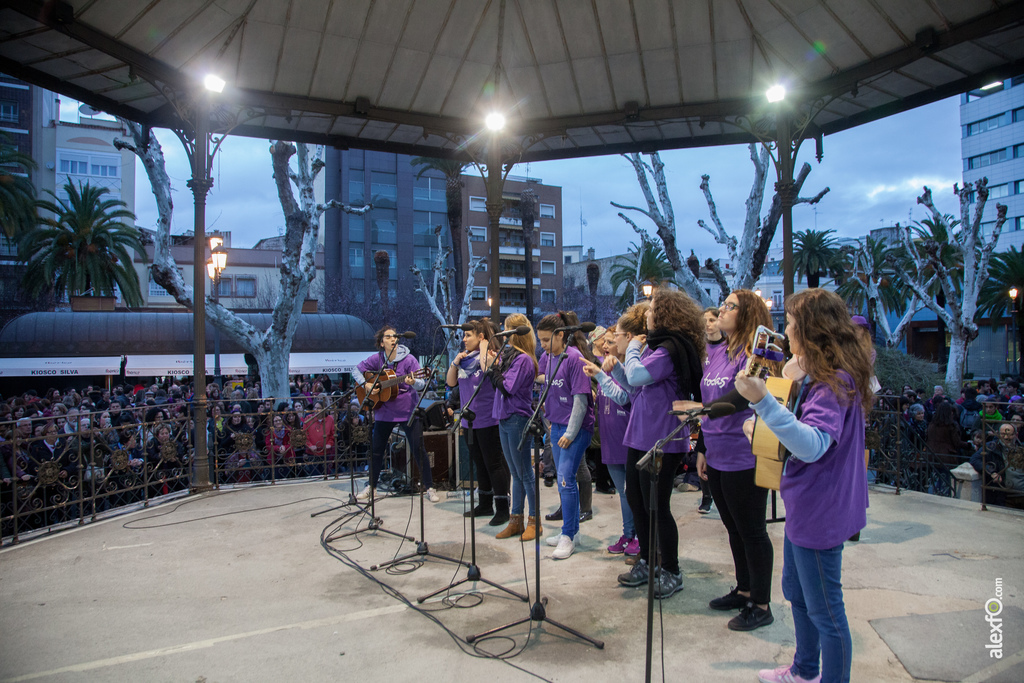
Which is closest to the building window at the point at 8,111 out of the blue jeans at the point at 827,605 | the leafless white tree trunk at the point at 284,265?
the leafless white tree trunk at the point at 284,265

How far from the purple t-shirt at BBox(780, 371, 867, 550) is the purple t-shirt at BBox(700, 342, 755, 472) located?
2.98 ft

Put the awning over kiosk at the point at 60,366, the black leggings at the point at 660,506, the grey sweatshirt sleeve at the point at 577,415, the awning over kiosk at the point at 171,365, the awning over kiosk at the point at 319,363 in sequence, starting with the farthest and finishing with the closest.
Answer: the awning over kiosk at the point at 319,363, the awning over kiosk at the point at 171,365, the awning over kiosk at the point at 60,366, the grey sweatshirt sleeve at the point at 577,415, the black leggings at the point at 660,506

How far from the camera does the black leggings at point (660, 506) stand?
4137mm

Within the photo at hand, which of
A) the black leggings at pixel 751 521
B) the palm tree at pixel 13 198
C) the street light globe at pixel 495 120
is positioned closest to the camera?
the black leggings at pixel 751 521

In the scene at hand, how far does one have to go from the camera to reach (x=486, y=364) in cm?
586

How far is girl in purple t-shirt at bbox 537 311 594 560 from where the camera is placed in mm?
5066

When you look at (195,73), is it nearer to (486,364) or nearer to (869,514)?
(486,364)

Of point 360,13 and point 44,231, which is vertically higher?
point 44,231

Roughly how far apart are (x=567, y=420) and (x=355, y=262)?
51652 millimetres

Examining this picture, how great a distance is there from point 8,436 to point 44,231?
30.5 m

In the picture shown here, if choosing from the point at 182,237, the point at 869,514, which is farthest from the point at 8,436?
the point at 182,237

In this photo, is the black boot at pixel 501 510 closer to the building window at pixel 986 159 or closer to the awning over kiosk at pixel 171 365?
the awning over kiosk at pixel 171 365

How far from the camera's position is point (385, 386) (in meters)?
6.55

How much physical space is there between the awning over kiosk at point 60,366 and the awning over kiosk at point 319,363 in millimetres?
7166
